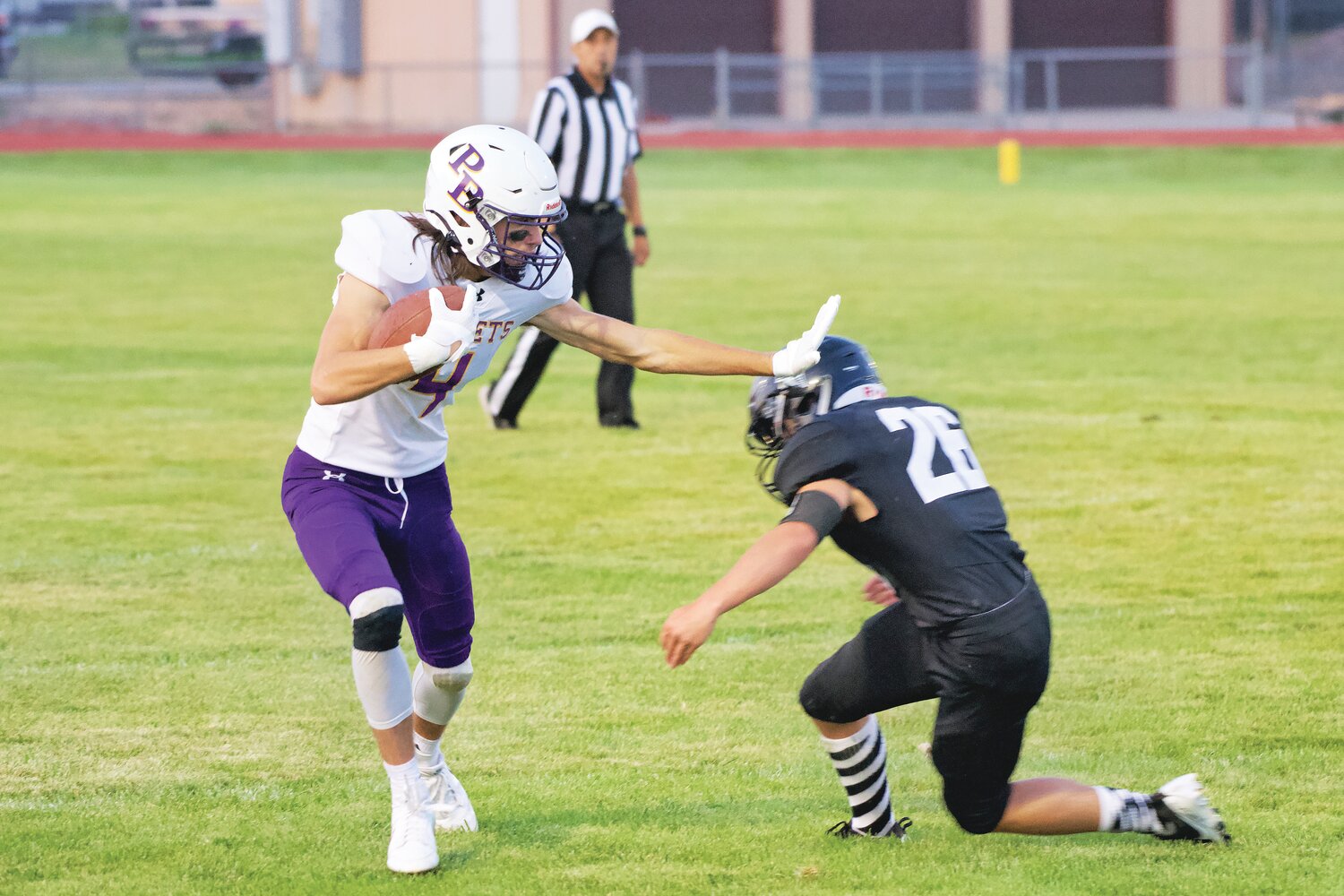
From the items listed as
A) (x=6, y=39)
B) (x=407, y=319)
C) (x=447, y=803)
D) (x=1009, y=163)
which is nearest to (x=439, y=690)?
(x=447, y=803)

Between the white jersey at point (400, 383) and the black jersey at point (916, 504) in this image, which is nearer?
the black jersey at point (916, 504)

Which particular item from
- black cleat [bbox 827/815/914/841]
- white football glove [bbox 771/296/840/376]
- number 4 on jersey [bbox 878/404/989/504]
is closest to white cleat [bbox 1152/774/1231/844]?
black cleat [bbox 827/815/914/841]

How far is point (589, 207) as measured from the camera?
34.9 feet

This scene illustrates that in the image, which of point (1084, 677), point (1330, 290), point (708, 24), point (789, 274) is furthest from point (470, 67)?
point (1084, 677)

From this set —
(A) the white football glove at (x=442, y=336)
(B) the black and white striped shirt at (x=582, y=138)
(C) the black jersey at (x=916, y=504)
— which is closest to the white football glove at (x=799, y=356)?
(C) the black jersey at (x=916, y=504)

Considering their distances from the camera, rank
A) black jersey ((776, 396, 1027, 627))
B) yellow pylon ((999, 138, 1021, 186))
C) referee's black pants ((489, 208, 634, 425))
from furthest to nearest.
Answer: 1. yellow pylon ((999, 138, 1021, 186))
2. referee's black pants ((489, 208, 634, 425))
3. black jersey ((776, 396, 1027, 627))

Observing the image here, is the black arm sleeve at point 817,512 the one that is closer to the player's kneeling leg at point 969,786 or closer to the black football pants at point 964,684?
Answer: the black football pants at point 964,684

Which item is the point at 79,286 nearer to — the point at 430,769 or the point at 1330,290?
the point at 1330,290

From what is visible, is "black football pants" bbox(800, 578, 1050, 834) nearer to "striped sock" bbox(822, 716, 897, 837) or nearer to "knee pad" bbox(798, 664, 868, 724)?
"knee pad" bbox(798, 664, 868, 724)

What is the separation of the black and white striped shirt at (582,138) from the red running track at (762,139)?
77.3ft

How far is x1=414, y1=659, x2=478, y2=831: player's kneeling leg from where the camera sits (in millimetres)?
4941

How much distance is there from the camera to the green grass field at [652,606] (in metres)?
4.77

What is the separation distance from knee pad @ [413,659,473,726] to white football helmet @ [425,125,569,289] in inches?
43.0

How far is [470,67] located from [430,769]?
105ft
